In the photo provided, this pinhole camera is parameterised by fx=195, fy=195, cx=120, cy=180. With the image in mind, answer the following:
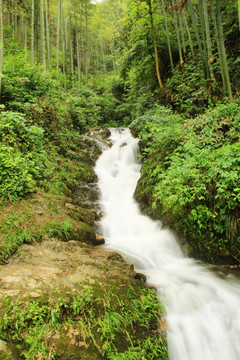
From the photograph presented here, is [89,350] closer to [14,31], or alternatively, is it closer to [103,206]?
[103,206]

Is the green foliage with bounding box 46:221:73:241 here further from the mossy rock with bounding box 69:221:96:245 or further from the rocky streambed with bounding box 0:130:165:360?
the mossy rock with bounding box 69:221:96:245

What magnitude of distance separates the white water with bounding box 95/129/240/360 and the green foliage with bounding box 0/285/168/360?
56 cm

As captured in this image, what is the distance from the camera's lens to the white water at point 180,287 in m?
2.79

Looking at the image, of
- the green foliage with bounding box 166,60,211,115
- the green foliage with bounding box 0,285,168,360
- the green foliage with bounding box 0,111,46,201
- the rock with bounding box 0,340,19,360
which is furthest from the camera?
the green foliage with bounding box 166,60,211,115

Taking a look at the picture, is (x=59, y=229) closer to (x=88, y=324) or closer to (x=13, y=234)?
(x=13, y=234)

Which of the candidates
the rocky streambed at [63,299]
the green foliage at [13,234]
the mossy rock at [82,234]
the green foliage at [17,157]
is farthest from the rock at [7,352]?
the green foliage at [17,157]

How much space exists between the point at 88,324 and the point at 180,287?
216 centimetres

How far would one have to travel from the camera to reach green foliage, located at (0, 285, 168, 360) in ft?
6.32

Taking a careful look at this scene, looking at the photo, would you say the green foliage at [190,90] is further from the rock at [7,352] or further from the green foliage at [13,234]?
the rock at [7,352]

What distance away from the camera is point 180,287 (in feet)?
12.2

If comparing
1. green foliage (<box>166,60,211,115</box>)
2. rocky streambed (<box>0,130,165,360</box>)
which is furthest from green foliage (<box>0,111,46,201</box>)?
green foliage (<box>166,60,211,115</box>)

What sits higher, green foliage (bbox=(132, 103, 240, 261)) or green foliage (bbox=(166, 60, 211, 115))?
green foliage (bbox=(166, 60, 211, 115))

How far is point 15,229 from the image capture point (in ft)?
11.6

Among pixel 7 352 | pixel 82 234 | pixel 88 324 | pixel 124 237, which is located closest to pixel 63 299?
pixel 88 324
